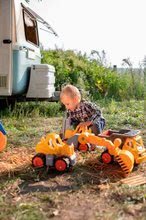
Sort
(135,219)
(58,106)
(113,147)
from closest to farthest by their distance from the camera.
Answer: (135,219) < (113,147) < (58,106)

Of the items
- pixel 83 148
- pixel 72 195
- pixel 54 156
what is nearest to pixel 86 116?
pixel 83 148

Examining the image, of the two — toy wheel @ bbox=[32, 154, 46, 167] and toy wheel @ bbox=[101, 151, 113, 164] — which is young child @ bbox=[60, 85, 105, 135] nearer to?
toy wheel @ bbox=[101, 151, 113, 164]

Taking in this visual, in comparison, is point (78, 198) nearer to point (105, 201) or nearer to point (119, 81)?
point (105, 201)

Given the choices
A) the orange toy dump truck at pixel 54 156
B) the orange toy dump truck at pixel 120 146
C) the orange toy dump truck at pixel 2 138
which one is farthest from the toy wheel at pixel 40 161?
the orange toy dump truck at pixel 2 138

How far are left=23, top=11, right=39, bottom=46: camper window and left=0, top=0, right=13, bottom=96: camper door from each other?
807 mm

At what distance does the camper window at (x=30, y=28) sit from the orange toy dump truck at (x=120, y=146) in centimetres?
425

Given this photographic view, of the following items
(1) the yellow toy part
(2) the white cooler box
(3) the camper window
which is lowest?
(1) the yellow toy part

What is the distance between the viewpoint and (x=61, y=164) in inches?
130

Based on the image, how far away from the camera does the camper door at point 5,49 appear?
6445mm

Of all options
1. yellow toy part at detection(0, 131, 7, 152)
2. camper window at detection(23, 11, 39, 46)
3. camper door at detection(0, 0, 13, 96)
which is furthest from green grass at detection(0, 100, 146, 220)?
camper window at detection(23, 11, 39, 46)

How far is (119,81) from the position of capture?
1160 centimetres

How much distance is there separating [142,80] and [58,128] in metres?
6.15

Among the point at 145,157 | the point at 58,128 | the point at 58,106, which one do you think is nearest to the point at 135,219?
the point at 145,157

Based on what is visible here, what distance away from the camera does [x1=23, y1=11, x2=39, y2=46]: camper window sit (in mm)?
7407
